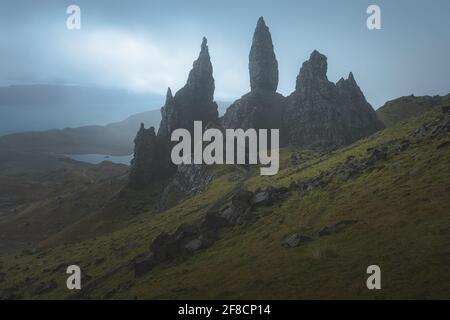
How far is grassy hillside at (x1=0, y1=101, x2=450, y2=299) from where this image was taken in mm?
39062

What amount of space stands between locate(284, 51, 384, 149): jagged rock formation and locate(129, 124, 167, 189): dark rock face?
54.0 m

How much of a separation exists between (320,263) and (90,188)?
552ft

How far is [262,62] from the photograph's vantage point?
18488 cm

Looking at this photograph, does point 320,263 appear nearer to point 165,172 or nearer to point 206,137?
point 206,137

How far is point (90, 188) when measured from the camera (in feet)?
644

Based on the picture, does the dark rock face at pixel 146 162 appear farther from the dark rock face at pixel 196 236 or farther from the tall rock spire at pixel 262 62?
the dark rock face at pixel 196 236

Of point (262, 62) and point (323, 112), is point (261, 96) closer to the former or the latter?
point (262, 62)

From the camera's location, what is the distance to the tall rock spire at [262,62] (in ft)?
604

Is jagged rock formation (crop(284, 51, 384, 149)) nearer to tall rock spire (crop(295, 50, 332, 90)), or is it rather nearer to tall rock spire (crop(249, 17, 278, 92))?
tall rock spire (crop(295, 50, 332, 90))

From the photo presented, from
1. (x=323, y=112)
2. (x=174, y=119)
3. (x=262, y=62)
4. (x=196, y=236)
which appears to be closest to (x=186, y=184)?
(x=174, y=119)

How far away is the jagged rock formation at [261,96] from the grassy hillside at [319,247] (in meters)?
67.5

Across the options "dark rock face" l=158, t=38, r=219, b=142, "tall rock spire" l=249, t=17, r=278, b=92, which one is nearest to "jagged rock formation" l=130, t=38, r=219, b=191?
"dark rock face" l=158, t=38, r=219, b=142

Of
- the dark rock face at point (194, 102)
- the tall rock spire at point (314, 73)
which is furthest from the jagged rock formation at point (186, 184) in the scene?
the tall rock spire at point (314, 73)

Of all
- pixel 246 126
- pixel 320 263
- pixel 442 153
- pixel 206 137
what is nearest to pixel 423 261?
pixel 320 263
